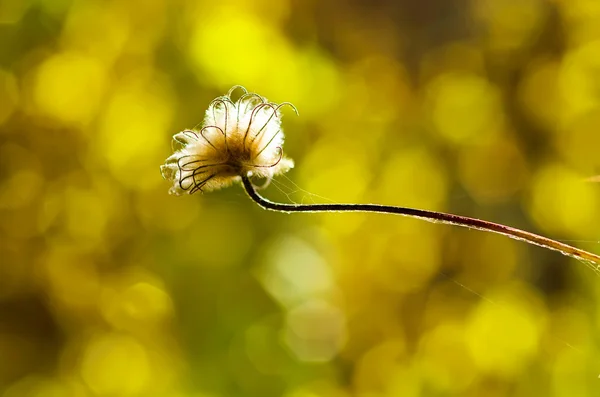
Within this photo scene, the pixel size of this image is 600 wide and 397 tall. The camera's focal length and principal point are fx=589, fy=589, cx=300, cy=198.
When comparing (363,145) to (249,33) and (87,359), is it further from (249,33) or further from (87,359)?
(87,359)

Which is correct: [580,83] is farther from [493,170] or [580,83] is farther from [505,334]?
[505,334]

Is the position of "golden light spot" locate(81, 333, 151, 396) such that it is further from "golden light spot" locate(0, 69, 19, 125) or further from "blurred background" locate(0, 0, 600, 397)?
Result: "golden light spot" locate(0, 69, 19, 125)

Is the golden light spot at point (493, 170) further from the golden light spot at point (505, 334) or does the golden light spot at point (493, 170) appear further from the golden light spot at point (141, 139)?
the golden light spot at point (141, 139)

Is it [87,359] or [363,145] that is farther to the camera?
[363,145]

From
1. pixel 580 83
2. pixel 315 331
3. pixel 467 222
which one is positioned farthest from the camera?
pixel 580 83

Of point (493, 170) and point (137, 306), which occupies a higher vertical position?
point (493, 170)

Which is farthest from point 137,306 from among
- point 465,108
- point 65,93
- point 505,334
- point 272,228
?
point 465,108

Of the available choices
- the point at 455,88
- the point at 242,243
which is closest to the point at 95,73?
the point at 242,243

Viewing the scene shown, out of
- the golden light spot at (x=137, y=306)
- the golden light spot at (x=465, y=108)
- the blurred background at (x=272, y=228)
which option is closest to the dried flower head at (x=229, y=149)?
the blurred background at (x=272, y=228)
